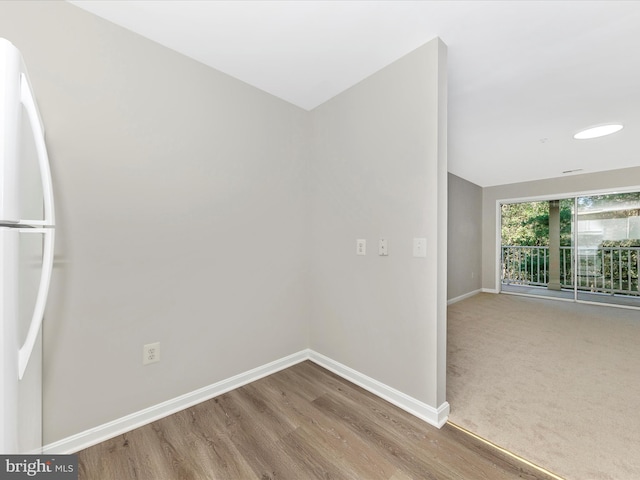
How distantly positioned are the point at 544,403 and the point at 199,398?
233 cm

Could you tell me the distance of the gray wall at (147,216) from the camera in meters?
1.33

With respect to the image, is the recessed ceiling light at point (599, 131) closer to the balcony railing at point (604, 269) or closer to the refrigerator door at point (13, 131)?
the balcony railing at point (604, 269)

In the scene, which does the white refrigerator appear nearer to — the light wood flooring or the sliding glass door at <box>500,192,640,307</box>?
the light wood flooring

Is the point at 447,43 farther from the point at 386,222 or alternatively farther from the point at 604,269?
the point at 604,269

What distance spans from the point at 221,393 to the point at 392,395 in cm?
119

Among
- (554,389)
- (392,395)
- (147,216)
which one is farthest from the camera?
(554,389)

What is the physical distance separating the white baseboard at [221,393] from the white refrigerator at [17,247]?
1.82 ft

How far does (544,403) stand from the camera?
5.86ft

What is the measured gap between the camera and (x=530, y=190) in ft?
16.8

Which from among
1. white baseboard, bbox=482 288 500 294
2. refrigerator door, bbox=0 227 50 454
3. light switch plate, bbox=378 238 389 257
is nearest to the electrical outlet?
refrigerator door, bbox=0 227 50 454

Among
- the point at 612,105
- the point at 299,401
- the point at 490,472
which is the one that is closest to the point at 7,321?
the point at 299,401

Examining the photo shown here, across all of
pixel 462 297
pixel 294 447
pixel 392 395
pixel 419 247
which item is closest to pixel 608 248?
pixel 462 297

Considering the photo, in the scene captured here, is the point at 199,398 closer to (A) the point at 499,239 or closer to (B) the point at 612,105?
(B) the point at 612,105

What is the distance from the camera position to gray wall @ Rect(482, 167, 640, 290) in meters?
4.29
